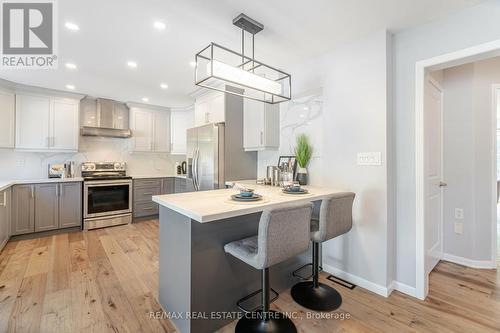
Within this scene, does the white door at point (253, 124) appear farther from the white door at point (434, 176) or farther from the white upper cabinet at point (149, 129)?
the white upper cabinet at point (149, 129)

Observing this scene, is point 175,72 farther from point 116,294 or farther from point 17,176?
point 17,176

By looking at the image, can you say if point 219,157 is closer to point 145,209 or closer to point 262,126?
point 262,126

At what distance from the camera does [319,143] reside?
2805 mm

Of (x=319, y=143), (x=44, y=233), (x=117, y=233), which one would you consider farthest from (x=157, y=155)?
(x=319, y=143)

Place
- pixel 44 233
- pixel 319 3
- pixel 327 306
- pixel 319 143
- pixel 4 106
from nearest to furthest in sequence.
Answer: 1. pixel 319 3
2. pixel 327 306
3. pixel 319 143
4. pixel 4 106
5. pixel 44 233

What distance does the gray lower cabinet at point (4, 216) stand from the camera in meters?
3.04

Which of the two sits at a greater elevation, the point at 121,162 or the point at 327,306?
the point at 121,162

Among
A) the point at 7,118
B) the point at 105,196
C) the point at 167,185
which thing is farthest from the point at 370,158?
the point at 7,118

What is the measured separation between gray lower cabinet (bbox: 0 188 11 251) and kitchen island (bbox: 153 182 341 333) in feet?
8.77

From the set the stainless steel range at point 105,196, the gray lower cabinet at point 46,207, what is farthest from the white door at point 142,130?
the gray lower cabinet at point 46,207

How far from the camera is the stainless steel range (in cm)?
414

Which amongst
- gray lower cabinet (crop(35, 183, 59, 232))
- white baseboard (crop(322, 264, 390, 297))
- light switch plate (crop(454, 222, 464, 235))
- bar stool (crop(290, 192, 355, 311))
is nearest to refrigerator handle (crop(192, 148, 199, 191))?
bar stool (crop(290, 192, 355, 311))

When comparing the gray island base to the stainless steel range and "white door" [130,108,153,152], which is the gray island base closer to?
the stainless steel range

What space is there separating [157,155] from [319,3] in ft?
15.4
